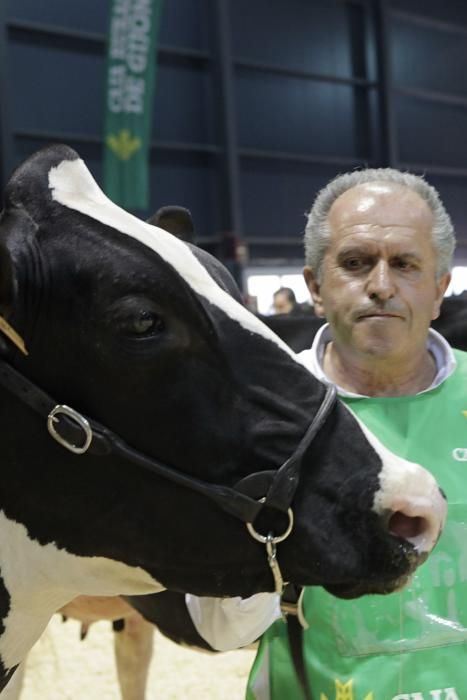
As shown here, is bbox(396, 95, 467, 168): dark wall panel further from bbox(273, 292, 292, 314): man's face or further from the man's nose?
the man's nose

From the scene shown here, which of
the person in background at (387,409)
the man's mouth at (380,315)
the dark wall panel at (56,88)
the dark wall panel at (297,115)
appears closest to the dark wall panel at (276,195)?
the dark wall panel at (297,115)

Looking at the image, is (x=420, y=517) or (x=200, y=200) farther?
(x=200, y=200)

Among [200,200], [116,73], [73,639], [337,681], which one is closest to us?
[337,681]

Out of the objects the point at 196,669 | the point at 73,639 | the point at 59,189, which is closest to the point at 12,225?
the point at 59,189

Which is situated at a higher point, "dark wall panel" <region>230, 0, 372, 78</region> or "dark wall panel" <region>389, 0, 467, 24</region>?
"dark wall panel" <region>389, 0, 467, 24</region>

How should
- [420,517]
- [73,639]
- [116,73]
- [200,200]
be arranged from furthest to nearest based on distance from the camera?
1. [200,200]
2. [116,73]
3. [73,639]
4. [420,517]

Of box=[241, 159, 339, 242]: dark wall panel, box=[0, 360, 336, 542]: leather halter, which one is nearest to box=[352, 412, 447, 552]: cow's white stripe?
box=[0, 360, 336, 542]: leather halter

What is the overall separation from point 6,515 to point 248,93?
11.8 m

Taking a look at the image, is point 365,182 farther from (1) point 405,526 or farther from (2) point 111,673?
(2) point 111,673

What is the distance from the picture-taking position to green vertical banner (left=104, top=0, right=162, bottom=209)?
9.62 m

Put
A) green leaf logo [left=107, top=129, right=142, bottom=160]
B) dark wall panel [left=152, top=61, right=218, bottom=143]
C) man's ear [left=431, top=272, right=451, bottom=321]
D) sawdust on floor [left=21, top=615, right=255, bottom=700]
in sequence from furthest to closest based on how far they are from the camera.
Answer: dark wall panel [left=152, top=61, right=218, bottom=143], green leaf logo [left=107, top=129, right=142, bottom=160], sawdust on floor [left=21, top=615, right=255, bottom=700], man's ear [left=431, top=272, right=451, bottom=321]

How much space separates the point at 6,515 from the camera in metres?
1.21

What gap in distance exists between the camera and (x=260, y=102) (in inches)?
490

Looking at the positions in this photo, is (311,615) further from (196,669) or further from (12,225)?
(196,669)
